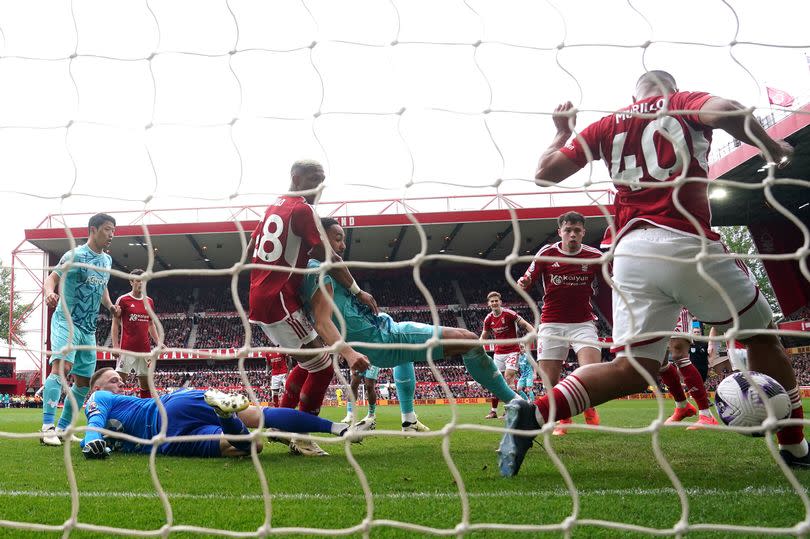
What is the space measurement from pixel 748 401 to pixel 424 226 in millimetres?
16868

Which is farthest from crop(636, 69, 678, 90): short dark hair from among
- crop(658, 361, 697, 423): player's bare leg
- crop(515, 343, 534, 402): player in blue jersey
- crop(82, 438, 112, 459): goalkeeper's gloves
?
crop(515, 343, 534, 402): player in blue jersey

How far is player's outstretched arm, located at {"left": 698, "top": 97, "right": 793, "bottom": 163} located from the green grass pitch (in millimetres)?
1282

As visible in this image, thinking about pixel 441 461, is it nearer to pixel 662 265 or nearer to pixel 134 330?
pixel 662 265

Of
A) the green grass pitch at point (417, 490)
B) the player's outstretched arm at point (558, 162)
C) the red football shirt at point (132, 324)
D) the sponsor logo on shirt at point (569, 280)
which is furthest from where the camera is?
the red football shirt at point (132, 324)

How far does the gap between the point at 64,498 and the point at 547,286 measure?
13.5ft

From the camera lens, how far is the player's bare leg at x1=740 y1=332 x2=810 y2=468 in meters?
3.01

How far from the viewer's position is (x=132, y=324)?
8.00 meters

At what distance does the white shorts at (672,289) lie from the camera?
→ 2.69 meters

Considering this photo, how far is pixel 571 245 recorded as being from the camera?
520 cm

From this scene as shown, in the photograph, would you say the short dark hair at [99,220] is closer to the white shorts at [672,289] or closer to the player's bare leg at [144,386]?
the player's bare leg at [144,386]

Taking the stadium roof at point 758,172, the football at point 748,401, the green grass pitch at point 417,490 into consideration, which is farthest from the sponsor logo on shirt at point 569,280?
the stadium roof at point 758,172

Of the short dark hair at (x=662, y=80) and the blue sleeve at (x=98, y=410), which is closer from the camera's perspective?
the short dark hair at (x=662, y=80)

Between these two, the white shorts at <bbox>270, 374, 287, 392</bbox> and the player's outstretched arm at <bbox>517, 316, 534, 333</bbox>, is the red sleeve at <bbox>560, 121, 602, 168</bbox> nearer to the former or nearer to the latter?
the player's outstretched arm at <bbox>517, 316, 534, 333</bbox>

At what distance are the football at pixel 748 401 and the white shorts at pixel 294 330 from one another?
2438mm
